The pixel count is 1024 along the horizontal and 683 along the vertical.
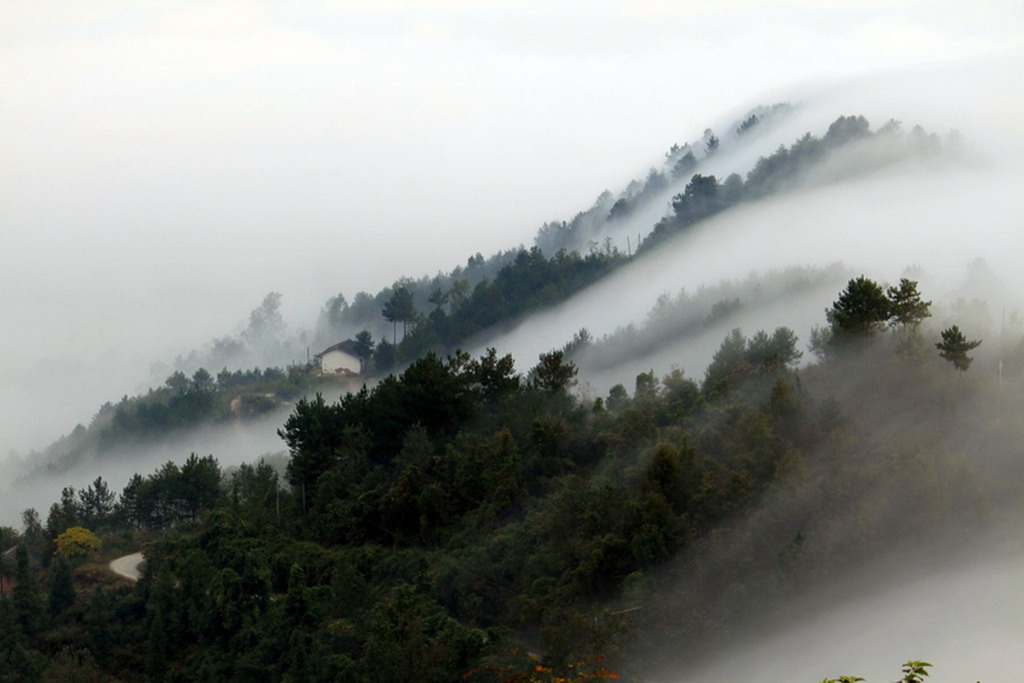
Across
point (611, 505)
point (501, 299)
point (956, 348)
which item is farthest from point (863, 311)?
point (501, 299)

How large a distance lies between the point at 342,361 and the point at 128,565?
110ft

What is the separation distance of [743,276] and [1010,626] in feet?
117

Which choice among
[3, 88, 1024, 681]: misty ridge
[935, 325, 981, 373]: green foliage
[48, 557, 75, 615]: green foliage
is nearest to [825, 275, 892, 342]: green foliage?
[3, 88, 1024, 681]: misty ridge

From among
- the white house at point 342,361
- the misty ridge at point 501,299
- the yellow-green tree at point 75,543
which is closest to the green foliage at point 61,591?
the yellow-green tree at point 75,543

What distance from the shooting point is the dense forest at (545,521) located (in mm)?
20156

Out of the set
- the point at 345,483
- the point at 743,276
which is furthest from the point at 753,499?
the point at 743,276

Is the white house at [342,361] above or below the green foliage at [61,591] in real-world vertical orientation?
above

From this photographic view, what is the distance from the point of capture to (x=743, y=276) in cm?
5341

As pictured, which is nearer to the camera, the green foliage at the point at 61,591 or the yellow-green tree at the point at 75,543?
the green foliage at the point at 61,591

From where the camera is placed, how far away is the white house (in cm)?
6569

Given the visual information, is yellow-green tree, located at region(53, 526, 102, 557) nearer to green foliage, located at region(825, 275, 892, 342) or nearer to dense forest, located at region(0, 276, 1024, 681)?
dense forest, located at region(0, 276, 1024, 681)

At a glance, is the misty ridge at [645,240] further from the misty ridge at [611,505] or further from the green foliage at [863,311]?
the green foliage at [863,311]

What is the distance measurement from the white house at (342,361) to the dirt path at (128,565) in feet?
102

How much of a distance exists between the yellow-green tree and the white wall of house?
102 feet
